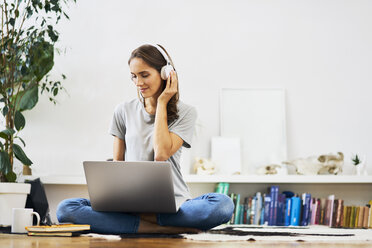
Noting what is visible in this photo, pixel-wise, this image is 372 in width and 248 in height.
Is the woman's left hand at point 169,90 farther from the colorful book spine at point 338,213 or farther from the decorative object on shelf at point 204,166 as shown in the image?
the colorful book spine at point 338,213

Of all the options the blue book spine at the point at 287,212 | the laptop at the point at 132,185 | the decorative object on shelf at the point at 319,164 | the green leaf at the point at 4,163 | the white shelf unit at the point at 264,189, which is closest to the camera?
the laptop at the point at 132,185

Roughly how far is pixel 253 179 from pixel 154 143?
5.44 ft

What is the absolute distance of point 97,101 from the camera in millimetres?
4270

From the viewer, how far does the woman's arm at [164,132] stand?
243 cm

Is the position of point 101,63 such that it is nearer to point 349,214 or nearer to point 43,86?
point 43,86

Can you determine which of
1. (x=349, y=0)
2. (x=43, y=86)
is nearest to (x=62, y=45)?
(x=43, y=86)

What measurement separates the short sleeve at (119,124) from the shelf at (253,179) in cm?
131

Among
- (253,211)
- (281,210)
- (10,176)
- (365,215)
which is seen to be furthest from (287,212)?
(10,176)

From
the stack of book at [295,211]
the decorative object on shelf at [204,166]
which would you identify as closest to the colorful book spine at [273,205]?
the stack of book at [295,211]

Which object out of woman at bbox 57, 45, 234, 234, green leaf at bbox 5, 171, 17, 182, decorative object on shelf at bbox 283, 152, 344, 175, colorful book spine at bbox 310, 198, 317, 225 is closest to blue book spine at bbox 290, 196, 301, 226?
colorful book spine at bbox 310, 198, 317, 225

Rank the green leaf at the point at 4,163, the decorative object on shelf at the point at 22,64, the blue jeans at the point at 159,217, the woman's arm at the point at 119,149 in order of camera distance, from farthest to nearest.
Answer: the decorative object on shelf at the point at 22,64 → the green leaf at the point at 4,163 → the woman's arm at the point at 119,149 → the blue jeans at the point at 159,217

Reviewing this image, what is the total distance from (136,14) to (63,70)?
0.76 meters

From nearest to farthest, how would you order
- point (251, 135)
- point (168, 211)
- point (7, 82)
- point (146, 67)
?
point (168, 211) → point (146, 67) → point (7, 82) → point (251, 135)

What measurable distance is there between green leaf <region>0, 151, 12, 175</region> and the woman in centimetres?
101
